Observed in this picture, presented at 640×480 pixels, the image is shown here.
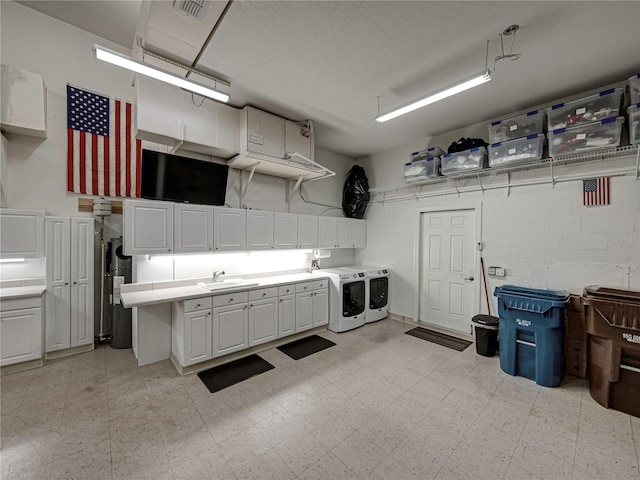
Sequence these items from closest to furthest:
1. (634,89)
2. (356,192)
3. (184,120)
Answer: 1. (634,89)
2. (184,120)
3. (356,192)

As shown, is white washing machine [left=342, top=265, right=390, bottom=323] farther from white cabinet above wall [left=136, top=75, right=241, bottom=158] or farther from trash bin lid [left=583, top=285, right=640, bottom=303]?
white cabinet above wall [left=136, top=75, right=241, bottom=158]

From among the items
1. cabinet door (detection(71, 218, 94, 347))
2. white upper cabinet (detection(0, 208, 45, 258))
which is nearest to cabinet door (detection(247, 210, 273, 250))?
cabinet door (detection(71, 218, 94, 347))

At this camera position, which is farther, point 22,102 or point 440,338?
point 440,338

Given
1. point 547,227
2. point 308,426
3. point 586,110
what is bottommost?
point 308,426

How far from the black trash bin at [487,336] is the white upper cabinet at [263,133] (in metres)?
3.60

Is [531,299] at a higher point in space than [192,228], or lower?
lower

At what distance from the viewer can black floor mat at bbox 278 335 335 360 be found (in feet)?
11.6

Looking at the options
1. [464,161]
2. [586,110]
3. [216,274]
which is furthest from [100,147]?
[586,110]

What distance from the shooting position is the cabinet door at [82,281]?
3.20m

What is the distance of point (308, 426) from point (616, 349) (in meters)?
2.81

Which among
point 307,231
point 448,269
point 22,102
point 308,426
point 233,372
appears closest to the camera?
point 308,426

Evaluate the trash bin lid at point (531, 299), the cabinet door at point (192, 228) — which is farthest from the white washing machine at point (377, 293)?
the cabinet door at point (192, 228)

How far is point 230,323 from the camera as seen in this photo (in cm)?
322

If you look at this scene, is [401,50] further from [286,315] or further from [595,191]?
[286,315]
